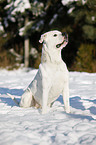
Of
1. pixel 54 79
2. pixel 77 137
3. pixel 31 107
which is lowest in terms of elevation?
pixel 31 107

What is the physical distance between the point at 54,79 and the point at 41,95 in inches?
15.3

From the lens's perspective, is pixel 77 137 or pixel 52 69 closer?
pixel 77 137

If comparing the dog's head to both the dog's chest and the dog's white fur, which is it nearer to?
the dog's white fur

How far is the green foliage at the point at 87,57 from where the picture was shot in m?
10.7

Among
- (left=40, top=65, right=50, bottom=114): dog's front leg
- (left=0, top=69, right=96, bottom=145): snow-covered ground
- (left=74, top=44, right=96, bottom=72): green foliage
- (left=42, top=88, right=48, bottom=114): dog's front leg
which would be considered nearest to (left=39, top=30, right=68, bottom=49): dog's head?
(left=40, top=65, right=50, bottom=114): dog's front leg

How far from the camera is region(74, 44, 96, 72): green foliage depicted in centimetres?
1067

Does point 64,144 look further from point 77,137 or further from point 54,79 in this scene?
point 54,79

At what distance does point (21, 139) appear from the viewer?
2420mm

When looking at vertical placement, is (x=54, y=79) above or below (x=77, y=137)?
above

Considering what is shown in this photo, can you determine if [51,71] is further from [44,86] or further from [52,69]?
[44,86]

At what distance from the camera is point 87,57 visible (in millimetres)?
10664

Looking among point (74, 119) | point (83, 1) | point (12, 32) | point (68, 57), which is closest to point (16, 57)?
point (12, 32)

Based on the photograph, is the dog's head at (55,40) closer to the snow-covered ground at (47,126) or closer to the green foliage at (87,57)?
the snow-covered ground at (47,126)

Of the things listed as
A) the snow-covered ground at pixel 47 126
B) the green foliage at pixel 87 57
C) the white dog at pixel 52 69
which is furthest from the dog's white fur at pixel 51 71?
the green foliage at pixel 87 57
